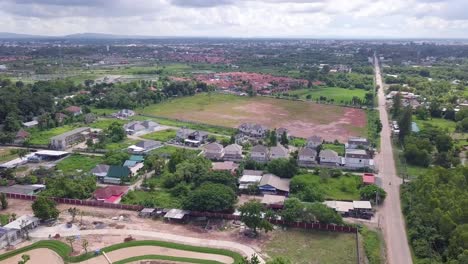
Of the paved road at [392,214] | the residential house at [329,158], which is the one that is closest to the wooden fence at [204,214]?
the paved road at [392,214]

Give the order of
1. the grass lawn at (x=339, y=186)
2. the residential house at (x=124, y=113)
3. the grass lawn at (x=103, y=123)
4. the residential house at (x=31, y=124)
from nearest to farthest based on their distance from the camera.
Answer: the grass lawn at (x=339, y=186)
the residential house at (x=31, y=124)
the grass lawn at (x=103, y=123)
the residential house at (x=124, y=113)

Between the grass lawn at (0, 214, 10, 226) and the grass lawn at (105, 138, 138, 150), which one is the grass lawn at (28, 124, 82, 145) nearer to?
the grass lawn at (105, 138, 138, 150)

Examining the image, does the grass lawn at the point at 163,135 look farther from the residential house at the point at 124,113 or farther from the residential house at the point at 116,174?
the residential house at the point at 116,174

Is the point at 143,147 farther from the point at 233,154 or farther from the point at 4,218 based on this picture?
the point at 4,218

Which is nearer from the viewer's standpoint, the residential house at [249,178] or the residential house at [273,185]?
the residential house at [273,185]

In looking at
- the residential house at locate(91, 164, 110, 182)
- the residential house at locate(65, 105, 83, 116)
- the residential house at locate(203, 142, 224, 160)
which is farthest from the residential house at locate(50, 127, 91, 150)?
the residential house at locate(203, 142, 224, 160)

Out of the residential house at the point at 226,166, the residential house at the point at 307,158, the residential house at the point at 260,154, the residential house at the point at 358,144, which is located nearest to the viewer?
the residential house at the point at 226,166
